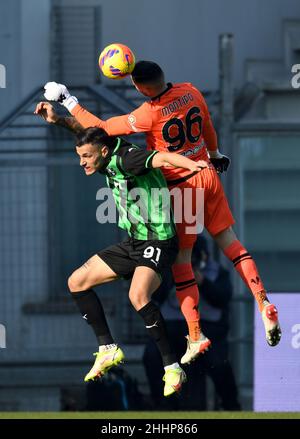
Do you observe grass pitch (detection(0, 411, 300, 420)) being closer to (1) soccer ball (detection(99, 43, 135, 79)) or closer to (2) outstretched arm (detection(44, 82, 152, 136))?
(2) outstretched arm (detection(44, 82, 152, 136))

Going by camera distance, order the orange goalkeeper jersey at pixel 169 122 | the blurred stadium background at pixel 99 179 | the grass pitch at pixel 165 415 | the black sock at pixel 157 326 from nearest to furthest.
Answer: the orange goalkeeper jersey at pixel 169 122
the black sock at pixel 157 326
the grass pitch at pixel 165 415
the blurred stadium background at pixel 99 179

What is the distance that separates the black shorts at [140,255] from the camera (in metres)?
12.1

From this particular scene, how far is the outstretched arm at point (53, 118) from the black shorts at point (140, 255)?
3.12ft

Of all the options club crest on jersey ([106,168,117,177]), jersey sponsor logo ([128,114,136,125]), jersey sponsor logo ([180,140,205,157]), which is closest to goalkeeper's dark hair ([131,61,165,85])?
jersey sponsor logo ([128,114,136,125])

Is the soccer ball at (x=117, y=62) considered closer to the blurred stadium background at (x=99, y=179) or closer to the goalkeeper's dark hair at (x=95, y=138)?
the goalkeeper's dark hair at (x=95, y=138)

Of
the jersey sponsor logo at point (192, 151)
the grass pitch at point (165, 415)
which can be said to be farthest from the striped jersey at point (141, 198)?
the grass pitch at point (165, 415)

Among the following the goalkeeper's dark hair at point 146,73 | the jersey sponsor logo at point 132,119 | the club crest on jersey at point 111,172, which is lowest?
the club crest on jersey at point 111,172

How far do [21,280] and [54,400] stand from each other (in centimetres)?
137

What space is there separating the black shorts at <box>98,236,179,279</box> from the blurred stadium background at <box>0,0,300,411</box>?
247 centimetres

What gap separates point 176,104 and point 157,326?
1.67m

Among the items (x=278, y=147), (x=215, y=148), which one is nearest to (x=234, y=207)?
(x=278, y=147)

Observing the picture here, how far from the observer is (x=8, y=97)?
1816 centimetres

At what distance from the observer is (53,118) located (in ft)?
39.4
